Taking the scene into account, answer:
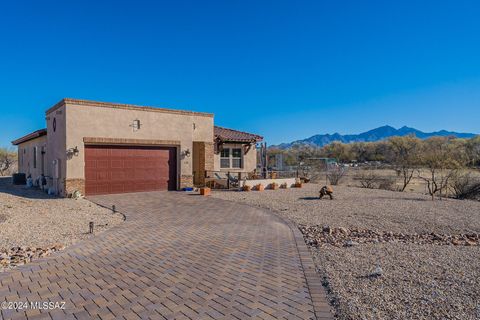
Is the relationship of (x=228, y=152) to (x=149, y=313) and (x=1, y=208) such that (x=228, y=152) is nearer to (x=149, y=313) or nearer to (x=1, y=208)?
(x=1, y=208)

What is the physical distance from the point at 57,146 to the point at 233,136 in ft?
38.6

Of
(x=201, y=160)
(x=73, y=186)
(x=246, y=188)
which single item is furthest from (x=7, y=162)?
(x=246, y=188)

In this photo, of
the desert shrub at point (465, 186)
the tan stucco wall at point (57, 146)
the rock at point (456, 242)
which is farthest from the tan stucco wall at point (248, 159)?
the rock at point (456, 242)

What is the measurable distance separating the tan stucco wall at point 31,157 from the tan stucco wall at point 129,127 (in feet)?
17.8

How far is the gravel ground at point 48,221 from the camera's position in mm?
7747

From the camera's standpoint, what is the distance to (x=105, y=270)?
18.5 feet

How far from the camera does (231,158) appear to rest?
24188 mm

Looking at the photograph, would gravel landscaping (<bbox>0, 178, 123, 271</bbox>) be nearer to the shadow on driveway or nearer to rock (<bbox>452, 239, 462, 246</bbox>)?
the shadow on driveway

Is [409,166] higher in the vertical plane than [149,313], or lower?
higher

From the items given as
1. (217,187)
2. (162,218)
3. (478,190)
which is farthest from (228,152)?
(478,190)

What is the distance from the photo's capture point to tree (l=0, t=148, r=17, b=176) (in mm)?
39938

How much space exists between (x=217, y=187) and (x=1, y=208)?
11.5 m

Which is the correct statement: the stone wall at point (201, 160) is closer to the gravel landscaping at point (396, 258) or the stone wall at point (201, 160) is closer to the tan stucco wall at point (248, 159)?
the tan stucco wall at point (248, 159)

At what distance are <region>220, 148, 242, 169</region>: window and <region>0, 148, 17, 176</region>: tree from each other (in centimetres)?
3142
